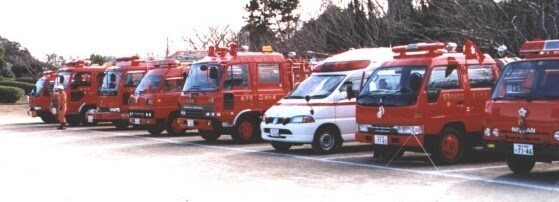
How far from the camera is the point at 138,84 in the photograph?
23.7 meters

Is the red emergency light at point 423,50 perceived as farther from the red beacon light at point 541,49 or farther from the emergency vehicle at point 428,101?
the red beacon light at point 541,49

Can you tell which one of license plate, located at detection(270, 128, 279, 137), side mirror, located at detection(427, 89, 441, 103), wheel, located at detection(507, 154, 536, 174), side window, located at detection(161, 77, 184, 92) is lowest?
wheel, located at detection(507, 154, 536, 174)

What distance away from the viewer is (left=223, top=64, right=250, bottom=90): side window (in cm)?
1805

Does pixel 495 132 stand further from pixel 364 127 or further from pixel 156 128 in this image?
pixel 156 128

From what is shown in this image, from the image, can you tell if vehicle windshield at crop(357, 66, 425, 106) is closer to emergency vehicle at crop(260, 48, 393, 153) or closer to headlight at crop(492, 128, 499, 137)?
emergency vehicle at crop(260, 48, 393, 153)

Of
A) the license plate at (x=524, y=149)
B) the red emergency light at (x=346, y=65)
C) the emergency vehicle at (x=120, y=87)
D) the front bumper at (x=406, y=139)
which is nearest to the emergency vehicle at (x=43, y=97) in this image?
the emergency vehicle at (x=120, y=87)

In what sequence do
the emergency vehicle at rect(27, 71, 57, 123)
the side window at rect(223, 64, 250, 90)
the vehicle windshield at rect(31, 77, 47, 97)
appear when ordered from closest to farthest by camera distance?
the side window at rect(223, 64, 250, 90), the emergency vehicle at rect(27, 71, 57, 123), the vehicle windshield at rect(31, 77, 47, 97)

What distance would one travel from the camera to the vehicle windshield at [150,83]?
21.9 meters

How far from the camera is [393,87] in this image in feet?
43.2

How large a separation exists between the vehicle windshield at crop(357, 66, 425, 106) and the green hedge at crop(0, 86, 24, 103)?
35649mm

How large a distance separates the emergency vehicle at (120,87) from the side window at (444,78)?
1326 centimetres

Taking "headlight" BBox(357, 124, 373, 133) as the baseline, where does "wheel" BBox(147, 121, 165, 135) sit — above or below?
below

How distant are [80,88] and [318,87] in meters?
14.2

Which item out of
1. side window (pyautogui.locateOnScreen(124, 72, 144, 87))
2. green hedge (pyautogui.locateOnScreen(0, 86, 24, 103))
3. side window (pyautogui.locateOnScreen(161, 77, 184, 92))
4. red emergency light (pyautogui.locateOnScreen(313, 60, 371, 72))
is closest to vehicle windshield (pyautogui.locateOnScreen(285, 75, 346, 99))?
red emergency light (pyautogui.locateOnScreen(313, 60, 371, 72))
